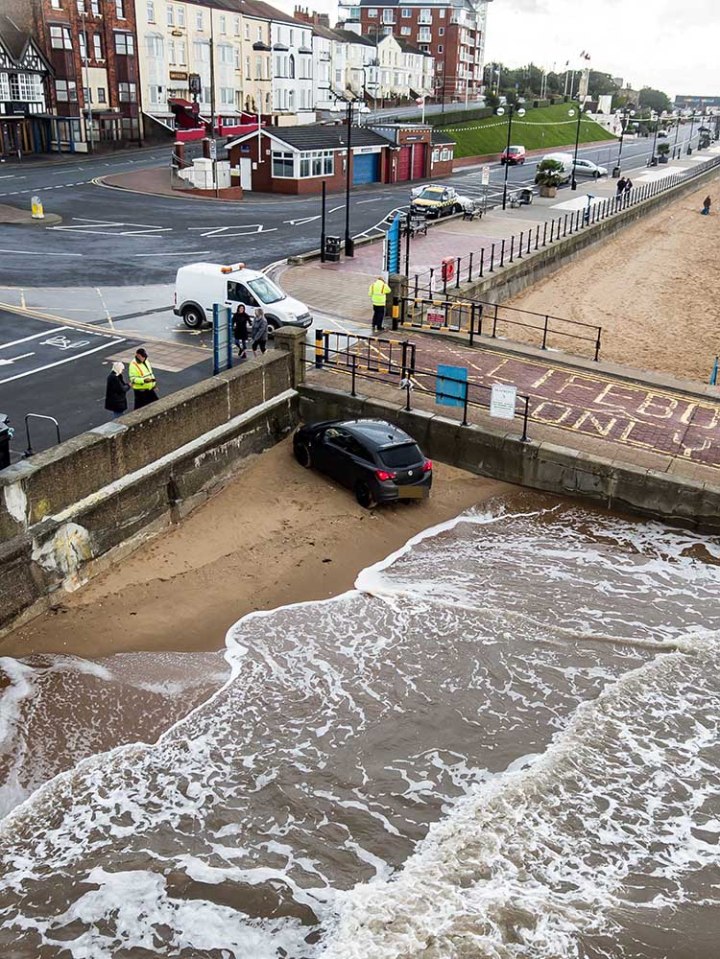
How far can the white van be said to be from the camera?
2280cm

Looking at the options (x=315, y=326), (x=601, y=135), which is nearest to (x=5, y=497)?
(x=315, y=326)

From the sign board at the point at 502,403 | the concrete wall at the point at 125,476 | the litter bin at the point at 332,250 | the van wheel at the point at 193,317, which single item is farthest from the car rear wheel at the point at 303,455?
the litter bin at the point at 332,250

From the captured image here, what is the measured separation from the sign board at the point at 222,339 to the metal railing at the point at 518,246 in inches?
360

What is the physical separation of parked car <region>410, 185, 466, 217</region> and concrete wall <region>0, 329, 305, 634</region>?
95.3ft

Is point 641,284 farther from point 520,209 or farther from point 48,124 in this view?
point 48,124

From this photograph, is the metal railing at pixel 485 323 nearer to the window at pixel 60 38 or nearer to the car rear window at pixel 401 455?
the car rear window at pixel 401 455

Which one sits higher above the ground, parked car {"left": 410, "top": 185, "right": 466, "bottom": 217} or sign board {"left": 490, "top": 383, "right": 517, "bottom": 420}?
parked car {"left": 410, "top": 185, "right": 466, "bottom": 217}

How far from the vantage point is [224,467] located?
17.5 m

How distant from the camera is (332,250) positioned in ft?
110

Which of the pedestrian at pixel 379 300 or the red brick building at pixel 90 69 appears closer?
the pedestrian at pixel 379 300

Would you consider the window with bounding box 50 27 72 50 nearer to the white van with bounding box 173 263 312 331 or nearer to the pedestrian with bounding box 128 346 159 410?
the white van with bounding box 173 263 312 331

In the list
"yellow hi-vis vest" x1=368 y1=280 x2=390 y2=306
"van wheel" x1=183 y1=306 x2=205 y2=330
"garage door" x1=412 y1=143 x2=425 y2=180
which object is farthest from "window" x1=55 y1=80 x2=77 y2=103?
"yellow hi-vis vest" x1=368 y1=280 x2=390 y2=306

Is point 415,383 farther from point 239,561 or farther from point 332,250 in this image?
point 332,250

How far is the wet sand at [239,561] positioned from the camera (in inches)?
508
